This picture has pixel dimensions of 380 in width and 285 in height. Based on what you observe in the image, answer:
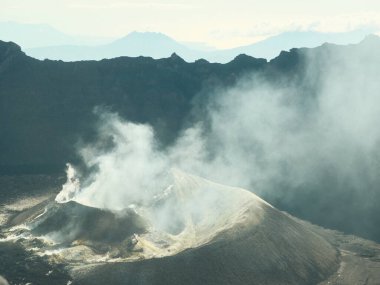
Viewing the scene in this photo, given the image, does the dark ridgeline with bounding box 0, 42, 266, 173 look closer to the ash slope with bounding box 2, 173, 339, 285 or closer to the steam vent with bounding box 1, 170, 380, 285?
the steam vent with bounding box 1, 170, 380, 285

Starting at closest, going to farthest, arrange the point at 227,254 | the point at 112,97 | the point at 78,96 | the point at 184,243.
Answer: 1. the point at 227,254
2. the point at 184,243
3. the point at 78,96
4. the point at 112,97

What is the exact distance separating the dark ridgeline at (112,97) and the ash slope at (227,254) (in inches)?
1594

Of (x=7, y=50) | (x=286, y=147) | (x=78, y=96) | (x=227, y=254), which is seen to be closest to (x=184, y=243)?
(x=227, y=254)

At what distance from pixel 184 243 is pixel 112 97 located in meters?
104

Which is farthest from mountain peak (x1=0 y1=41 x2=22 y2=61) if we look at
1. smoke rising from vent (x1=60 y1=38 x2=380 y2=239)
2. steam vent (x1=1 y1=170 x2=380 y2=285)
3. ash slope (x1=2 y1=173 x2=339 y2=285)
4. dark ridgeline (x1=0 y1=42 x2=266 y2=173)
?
ash slope (x1=2 y1=173 x2=339 y2=285)

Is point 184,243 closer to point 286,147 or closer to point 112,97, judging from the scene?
point 286,147

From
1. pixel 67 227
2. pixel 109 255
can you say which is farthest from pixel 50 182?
pixel 109 255

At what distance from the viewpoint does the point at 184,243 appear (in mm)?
79125

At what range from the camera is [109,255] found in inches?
2936

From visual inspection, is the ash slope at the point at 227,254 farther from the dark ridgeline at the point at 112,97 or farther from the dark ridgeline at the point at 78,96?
the dark ridgeline at the point at 78,96

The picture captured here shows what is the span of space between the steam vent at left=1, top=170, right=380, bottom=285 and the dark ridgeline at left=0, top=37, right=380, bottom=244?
38.0 metres

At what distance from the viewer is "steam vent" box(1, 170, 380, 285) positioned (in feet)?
220

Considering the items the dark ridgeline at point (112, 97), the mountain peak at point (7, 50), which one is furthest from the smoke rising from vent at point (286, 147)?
the mountain peak at point (7, 50)

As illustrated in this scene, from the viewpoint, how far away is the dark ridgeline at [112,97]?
143 meters
